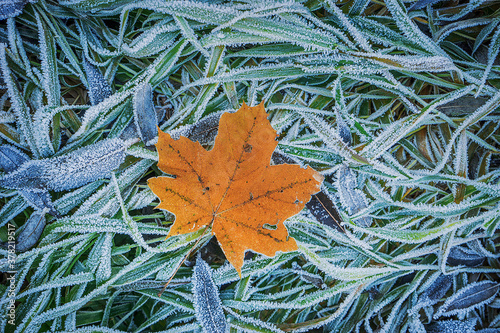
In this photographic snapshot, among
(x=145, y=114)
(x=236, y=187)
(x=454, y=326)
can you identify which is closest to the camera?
(x=236, y=187)

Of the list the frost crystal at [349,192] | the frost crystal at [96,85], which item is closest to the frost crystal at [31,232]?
the frost crystal at [96,85]

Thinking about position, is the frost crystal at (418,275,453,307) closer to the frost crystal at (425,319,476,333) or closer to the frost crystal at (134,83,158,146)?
the frost crystal at (425,319,476,333)

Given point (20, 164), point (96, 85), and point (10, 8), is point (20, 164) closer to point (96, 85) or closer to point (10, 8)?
point (96, 85)

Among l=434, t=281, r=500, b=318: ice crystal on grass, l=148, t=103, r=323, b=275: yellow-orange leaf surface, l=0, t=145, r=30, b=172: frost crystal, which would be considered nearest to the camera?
l=148, t=103, r=323, b=275: yellow-orange leaf surface

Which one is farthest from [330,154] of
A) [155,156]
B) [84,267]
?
[84,267]

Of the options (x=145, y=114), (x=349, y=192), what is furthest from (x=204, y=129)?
(x=349, y=192)

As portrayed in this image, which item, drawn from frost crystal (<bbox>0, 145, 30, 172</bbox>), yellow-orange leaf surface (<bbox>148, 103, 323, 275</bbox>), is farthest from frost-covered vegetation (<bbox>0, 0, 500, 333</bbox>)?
yellow-orange leaf surface (<bbox>148, 103, 323, 275</bbox>)
